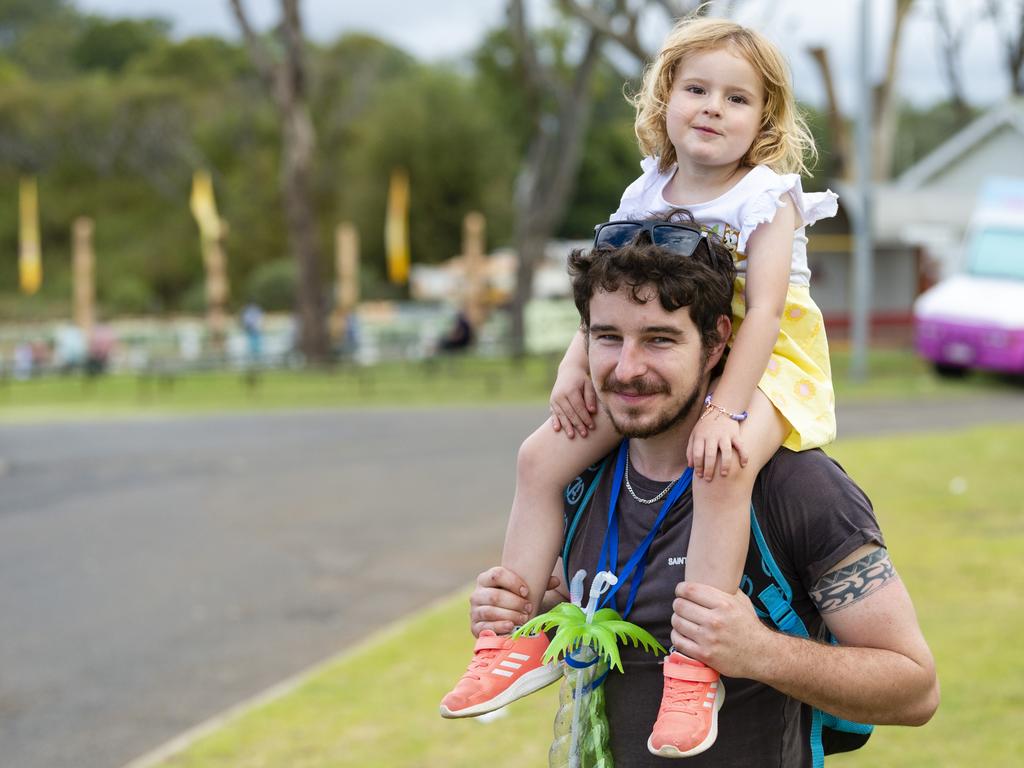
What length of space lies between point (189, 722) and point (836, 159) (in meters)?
28.4

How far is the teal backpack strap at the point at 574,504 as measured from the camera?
2834 mm

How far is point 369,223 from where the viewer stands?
5825 cm

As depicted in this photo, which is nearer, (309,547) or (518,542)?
(518,542)

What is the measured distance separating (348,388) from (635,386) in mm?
24133

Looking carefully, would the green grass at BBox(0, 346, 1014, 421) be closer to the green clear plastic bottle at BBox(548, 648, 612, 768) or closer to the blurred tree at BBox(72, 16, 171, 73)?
the green clear plastic bottle at BBox(548, 648, 612, 768)

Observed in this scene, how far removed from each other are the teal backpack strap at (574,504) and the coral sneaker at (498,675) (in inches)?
7.1

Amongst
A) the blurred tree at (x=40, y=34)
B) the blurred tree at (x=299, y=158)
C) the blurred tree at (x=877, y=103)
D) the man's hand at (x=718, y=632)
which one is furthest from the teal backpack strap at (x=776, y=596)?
the blurred tree at (x=40, y=34)

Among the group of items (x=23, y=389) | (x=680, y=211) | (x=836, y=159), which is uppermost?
(x=836, y=159)

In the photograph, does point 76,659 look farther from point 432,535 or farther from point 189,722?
point 432,535

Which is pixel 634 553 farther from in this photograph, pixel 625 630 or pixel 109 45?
pixel 109 45

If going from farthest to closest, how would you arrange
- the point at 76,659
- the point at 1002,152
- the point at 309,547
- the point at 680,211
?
the point at 1002,152 < the point at 309,547 < the point at 76,659 < the point at 680,211

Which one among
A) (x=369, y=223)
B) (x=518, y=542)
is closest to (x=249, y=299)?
(x=369, y=223)

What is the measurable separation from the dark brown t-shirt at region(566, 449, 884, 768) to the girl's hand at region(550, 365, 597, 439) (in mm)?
141

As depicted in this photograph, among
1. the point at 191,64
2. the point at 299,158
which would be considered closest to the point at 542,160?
the point at 299,158
